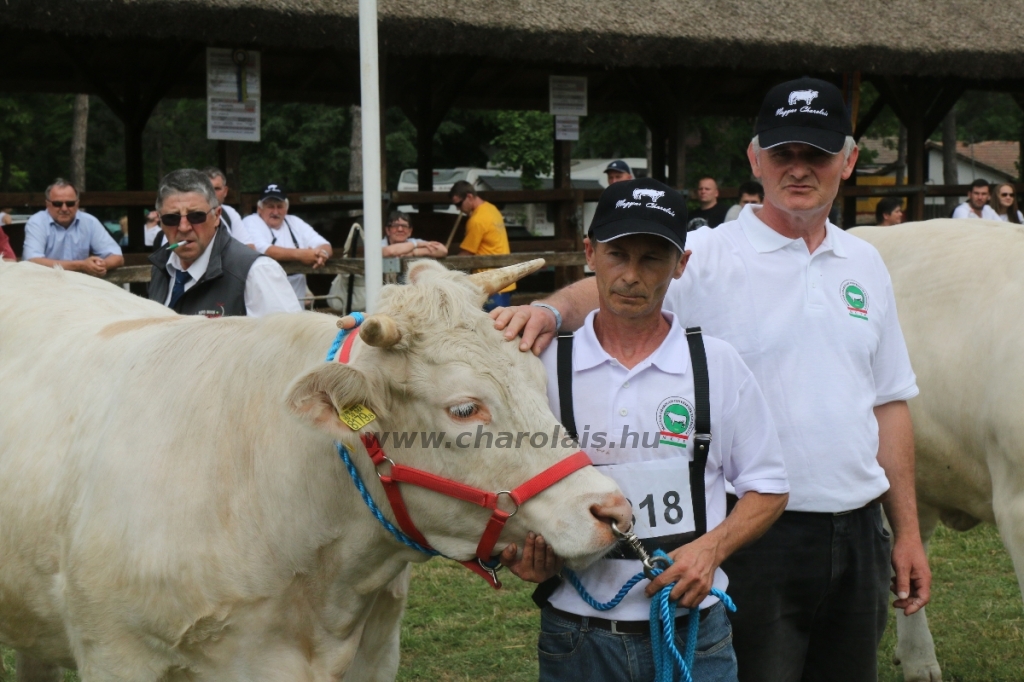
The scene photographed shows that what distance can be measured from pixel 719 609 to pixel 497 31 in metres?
8.49

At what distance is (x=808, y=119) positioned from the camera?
2918 mm

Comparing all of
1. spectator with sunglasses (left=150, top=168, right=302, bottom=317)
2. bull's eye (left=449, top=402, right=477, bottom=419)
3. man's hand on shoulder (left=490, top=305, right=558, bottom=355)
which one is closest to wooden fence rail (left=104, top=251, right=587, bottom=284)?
spectator with sunglasses (left=150, top=168, right=302, bottom=317)

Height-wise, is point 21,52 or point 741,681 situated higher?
→ point 21,52

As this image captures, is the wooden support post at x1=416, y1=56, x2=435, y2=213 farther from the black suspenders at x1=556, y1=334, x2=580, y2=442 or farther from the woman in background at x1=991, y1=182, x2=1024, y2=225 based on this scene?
the black suspenders at x1=556, y1=334, x2=580, y2=442

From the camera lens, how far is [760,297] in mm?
2930

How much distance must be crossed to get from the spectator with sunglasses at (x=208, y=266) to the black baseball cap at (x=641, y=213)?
2477mm

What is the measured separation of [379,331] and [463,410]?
10.7 inches

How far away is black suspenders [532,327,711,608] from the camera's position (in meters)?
2.50

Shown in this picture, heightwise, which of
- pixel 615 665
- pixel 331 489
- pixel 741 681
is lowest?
pixel 741 681

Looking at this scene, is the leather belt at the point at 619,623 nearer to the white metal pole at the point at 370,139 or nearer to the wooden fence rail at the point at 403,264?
the white metal pole at the point at 370,139

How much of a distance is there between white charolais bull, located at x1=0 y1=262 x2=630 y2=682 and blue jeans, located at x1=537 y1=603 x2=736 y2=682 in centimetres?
23

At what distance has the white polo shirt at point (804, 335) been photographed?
9.45 feet

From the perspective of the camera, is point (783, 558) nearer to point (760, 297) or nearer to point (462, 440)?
point (760, 297)

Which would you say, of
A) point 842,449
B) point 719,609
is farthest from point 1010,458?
point 719,609
